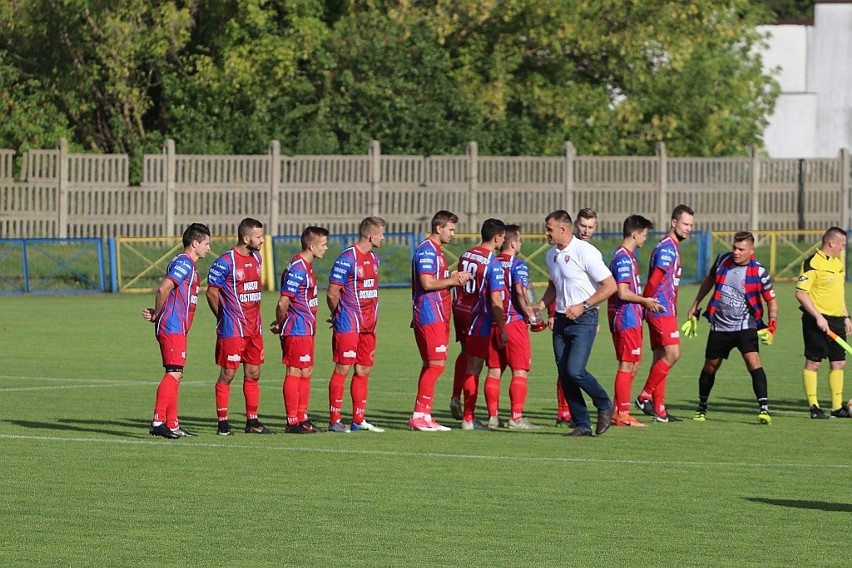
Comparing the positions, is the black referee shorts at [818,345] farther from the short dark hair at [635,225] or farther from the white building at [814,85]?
the white building at [814,85]

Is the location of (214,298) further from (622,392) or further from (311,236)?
(622,392)

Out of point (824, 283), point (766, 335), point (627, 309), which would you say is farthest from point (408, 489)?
point (824, 283)

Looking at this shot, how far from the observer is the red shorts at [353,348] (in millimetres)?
14820

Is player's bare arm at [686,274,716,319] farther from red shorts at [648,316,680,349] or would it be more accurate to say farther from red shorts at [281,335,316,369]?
red shorts at [281,335,316,369]

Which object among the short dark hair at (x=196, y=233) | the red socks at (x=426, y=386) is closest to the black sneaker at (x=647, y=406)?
the red socks at (x=426, y=386)

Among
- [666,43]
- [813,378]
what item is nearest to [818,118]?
[666,43]

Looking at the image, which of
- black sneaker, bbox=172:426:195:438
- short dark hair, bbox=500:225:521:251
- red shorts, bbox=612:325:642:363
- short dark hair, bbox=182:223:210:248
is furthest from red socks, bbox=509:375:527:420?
short dark hair, bbox=182:223:210:248

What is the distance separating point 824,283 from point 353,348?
4.86 metres

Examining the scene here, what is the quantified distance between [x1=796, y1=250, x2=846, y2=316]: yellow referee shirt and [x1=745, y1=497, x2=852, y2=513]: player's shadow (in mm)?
5926

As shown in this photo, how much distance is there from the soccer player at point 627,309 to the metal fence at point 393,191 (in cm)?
2281

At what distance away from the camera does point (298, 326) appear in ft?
48.2

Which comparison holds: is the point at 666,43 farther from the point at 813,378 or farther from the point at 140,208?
the point at 813,378

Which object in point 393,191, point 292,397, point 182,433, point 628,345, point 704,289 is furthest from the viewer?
point 393,191

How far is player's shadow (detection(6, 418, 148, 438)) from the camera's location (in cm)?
1459
